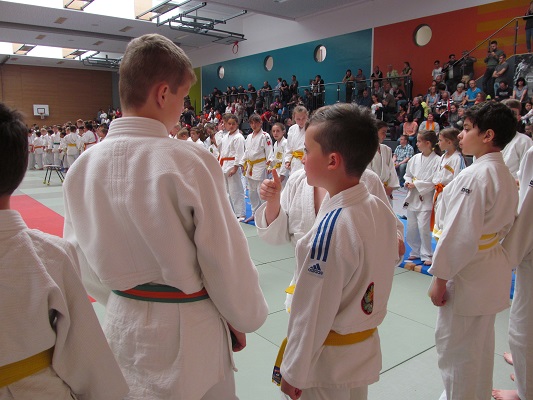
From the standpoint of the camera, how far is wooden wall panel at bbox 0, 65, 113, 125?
25.3 meters

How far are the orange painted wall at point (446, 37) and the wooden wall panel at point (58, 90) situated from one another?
20.6m

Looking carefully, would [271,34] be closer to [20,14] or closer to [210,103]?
[210,103]

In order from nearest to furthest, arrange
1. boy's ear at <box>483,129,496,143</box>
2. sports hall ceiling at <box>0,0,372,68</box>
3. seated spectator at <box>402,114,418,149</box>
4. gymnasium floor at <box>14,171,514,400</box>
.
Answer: boy's ear at <box>483,129,496,143</box> → gymnasium floor at <box>14,171,514,400</box> → seated spectator at <box>402,114,418,149</box> → sports hall ceiling at <box>0,0,372,68</box>

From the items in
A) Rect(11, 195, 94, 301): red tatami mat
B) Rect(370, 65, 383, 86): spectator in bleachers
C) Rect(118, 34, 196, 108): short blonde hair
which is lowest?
Rect(11, 195, 94, 301): red tatami mat

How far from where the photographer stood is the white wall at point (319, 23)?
13.0 meters

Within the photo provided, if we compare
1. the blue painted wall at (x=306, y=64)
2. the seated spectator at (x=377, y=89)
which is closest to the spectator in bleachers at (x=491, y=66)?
the seated spectator at (x=377, y=89)

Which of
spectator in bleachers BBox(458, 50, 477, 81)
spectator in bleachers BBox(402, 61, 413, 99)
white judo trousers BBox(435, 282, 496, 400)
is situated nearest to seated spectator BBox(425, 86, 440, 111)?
spectator in bleachers BBox(458, 50, 477, 81)

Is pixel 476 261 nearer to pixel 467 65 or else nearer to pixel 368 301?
pixel 368 301

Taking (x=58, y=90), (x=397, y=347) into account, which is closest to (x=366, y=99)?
(x=397, y=347)

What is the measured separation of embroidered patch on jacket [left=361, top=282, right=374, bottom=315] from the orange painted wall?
475 inches

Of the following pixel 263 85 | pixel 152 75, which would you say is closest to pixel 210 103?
pixel 263 85

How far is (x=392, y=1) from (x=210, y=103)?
388 inches

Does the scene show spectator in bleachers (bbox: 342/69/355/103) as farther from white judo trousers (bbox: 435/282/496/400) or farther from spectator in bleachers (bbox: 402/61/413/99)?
white judo trousers (bbox: 435/282/496/400)

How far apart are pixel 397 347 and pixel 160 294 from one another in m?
2.33
